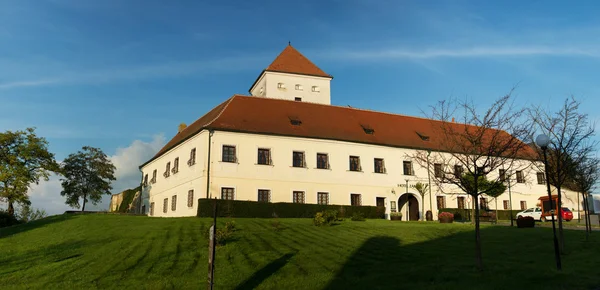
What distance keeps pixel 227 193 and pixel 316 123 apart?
10.2 meters

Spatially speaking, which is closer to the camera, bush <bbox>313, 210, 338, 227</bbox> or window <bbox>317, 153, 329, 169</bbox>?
bush <bbox>313, 210, 338, 227</bbox>

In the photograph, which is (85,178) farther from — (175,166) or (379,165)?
(379,165)

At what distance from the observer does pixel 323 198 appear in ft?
119

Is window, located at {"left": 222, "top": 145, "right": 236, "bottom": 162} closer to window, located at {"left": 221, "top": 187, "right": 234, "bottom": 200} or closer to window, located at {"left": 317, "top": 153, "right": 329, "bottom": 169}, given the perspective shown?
window, located at {"left": 221, "top": 187, "right": 234, "bottom": 200}

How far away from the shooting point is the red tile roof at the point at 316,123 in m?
36.1

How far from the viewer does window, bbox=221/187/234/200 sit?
110 ft

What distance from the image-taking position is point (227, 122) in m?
35.2

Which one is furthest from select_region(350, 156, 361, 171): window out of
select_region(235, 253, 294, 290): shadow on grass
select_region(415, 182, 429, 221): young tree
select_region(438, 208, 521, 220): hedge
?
select_region(235, 253, 294, 290): shadow on grass

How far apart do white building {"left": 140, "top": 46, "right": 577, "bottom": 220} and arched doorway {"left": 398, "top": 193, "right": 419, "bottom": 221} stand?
9cm

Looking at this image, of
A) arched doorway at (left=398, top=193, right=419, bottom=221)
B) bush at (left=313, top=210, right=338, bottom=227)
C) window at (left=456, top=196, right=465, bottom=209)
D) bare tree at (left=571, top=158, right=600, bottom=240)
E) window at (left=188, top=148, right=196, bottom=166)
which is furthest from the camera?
window at (left=456, top=196, right=465, bottom=209)

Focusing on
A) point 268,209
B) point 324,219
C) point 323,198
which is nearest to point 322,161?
point 323,198

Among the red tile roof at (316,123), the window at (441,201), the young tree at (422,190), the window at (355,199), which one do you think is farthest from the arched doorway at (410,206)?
the window at (355,199)

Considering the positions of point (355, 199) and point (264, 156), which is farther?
point (355, 199)

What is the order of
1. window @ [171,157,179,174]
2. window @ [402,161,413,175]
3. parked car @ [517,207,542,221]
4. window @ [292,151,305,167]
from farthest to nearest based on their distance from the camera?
window @ [402,161,413,175], window @ [171,157,179,174], parked car @ [517,207,542,221], window @ [292,151,305,167]
